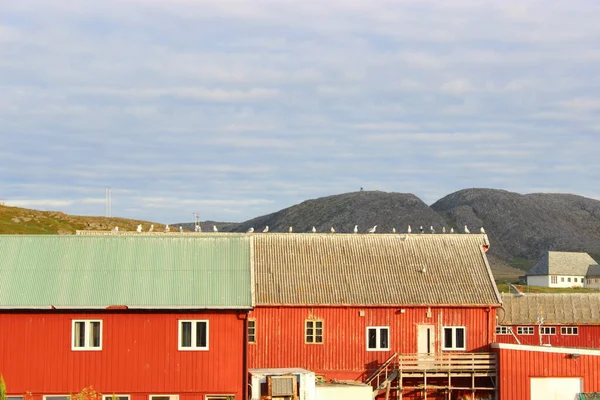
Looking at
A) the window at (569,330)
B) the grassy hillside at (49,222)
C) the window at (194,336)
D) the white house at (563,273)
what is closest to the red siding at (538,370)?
the window at (194,336)

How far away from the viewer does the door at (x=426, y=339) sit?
51.2 m

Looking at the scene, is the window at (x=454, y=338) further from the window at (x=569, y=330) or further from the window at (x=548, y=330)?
the window at (x=569, y=330)

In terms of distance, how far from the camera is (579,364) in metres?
48.9

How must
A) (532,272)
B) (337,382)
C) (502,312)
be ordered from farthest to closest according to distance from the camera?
(532,272)
(502,312)
(337,382)

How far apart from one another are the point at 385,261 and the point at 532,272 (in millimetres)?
122586

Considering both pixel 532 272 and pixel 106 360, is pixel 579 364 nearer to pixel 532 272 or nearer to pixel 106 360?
pixel 106 360

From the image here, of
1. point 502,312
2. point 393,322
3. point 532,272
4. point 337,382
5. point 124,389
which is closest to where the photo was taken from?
point 124,389

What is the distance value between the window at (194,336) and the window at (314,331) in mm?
9145

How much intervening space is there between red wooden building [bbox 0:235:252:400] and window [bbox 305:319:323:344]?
834 centimetres

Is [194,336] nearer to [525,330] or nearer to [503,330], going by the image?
[503,330]

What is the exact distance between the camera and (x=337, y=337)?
50.9 m

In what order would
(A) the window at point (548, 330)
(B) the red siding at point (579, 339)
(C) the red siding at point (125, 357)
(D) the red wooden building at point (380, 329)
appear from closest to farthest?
(C) the red siding at point (125, 357) → (D) the red wooden building at point (380, 329) → (B) the red siding at point (579, 339) → (A) the window at point (548, 330)

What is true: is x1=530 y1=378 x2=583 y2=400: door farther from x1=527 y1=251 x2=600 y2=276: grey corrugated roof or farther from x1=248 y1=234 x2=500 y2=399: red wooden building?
x1=527 y1=251 x2=600 y2=276: grey corrugated roof

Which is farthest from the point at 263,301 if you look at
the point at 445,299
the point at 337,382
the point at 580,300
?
the point at 580,300
